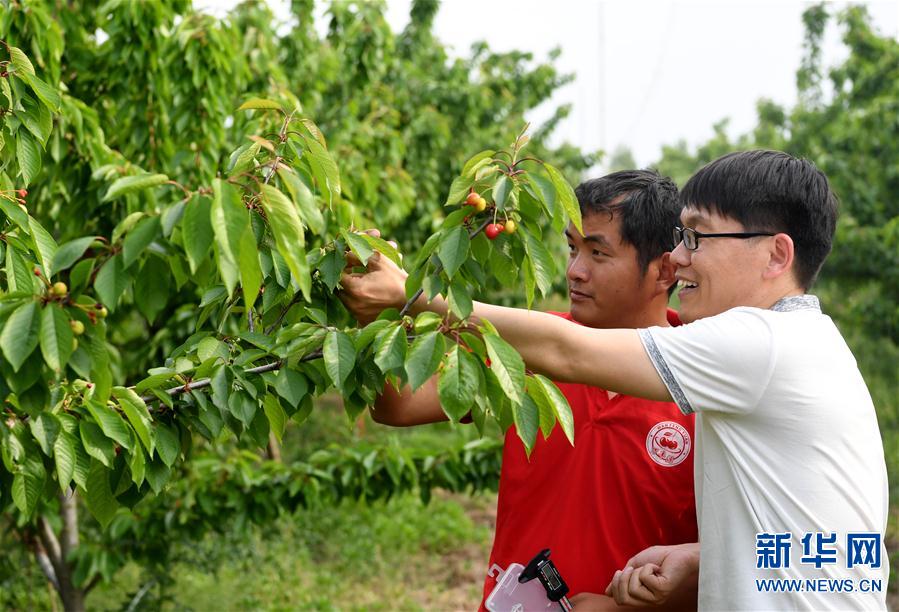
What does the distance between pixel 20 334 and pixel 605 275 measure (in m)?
1.18

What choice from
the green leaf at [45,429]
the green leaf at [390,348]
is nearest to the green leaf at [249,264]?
the green leaf at [390,348]

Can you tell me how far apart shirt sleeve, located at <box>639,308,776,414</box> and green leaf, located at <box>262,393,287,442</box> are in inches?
24.3

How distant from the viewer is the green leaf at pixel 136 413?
5.05 ft

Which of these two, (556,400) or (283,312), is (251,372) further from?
(556,400)

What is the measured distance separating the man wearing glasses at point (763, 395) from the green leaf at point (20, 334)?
61cm

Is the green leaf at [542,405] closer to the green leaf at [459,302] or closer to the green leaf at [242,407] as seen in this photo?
the green leaf at [459,302]

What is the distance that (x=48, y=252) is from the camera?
1.73 m

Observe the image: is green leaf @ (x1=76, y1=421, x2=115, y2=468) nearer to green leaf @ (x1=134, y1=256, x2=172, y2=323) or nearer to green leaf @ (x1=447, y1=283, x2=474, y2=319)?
green leaf @ (x1=134, y1=256, x2=172, y2=323)

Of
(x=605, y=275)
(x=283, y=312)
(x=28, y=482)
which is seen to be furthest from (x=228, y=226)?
(x=605, y=275)

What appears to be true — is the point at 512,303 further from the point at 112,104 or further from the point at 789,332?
the point at 789,332

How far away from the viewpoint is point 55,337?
1280 mm

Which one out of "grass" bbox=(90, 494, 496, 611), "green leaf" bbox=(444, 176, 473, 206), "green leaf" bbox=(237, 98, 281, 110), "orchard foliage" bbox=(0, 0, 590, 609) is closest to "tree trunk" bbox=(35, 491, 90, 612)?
"grass" bbox=(90, 494, 496, 611)

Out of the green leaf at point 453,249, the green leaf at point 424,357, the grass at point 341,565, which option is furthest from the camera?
the grass at point 341,565

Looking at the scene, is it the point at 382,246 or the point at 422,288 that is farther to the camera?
the point at 382,246
